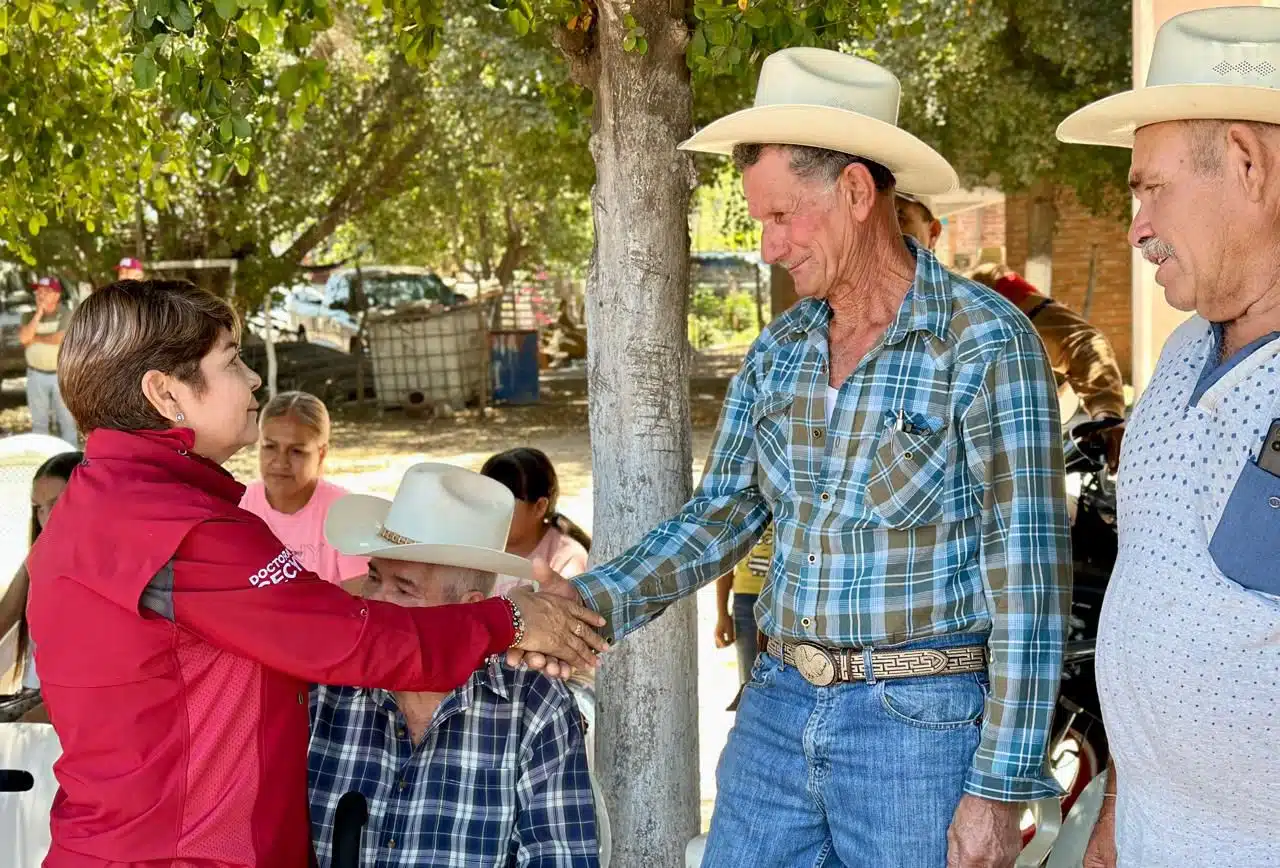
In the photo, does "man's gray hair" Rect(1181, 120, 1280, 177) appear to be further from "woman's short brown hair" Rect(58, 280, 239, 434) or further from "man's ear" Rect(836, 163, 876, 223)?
"woman's short brown hair" Rect(58, 280, 239, 434)

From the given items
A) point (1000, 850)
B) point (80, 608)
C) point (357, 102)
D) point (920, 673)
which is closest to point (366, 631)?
point (80, 608)

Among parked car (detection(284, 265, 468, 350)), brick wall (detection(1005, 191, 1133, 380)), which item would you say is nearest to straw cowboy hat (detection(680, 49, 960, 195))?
brick wall (detection(1005, 191, 1133, 380))

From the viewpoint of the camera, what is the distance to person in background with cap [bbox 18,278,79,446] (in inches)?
560

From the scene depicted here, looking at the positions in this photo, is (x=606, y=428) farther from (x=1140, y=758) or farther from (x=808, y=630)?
(x=1140, y=758)

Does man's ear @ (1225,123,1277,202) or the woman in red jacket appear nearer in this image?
man's ear @ (1225,123,1277,202)

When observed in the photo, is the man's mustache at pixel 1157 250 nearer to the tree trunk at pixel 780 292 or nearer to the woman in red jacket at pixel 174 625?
the woman in red jacket at pixel 174 625

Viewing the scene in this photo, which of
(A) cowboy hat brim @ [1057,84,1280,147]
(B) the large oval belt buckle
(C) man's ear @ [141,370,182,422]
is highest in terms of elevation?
(A) cowboy hat brim @ [1057,84,1280,147]

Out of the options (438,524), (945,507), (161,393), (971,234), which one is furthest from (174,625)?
(971,234)

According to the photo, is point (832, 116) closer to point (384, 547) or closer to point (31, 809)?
point (384, 547)

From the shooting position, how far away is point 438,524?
3.23 meters

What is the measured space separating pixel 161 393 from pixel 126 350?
0.09m

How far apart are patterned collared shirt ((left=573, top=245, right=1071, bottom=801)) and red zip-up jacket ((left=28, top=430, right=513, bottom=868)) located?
0.82m

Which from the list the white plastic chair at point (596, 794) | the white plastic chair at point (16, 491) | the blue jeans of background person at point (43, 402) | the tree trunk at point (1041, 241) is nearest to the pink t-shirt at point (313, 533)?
the white plastic chair at point (16, 491)

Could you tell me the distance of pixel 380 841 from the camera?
9.86 ft
